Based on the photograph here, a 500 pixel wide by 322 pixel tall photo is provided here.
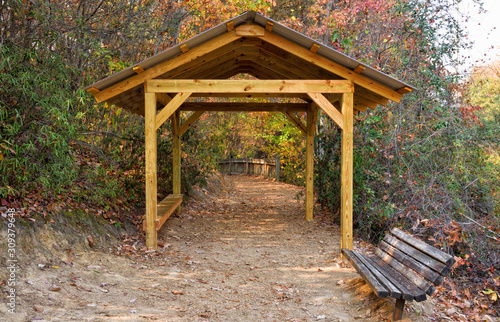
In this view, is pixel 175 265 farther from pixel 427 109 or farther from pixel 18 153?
pixel 427 109

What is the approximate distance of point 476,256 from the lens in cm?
764

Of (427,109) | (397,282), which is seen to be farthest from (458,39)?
(397,282)

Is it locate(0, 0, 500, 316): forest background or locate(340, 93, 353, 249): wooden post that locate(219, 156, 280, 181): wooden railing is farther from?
locate(340, 93, 353, 249): wooden post

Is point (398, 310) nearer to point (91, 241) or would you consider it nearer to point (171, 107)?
point (91, 241)

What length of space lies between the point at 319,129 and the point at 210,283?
7.43 m

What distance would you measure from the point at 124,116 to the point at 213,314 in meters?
7.60

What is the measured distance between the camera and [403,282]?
4.17 m

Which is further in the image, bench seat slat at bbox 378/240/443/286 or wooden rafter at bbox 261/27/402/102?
wooden rafter at bbox 261/27/402/102

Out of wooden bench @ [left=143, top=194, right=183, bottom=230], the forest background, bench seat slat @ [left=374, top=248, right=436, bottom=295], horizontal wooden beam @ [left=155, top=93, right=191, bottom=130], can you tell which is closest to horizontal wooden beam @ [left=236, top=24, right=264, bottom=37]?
horizontal wooden beam @ [left=155, top=93, right=191, bottom=130]

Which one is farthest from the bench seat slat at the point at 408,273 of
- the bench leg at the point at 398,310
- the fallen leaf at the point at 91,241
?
the fallen leaf at the point at 91,241

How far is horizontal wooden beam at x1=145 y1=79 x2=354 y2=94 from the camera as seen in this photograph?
21.7 ft

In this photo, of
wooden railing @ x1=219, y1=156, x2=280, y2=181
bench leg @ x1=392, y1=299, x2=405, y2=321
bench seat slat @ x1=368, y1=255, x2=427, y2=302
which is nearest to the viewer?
bench seat slat @ x1=368, y1=255, x2=427, y2=302

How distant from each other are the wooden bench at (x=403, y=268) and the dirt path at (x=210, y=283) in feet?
1.18

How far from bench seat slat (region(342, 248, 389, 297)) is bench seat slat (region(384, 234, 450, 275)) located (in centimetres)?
55
